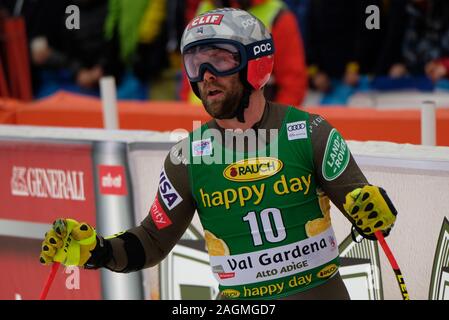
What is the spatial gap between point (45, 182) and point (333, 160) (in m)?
2.48

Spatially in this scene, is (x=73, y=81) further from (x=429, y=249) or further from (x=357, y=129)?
(x=429, y=249)

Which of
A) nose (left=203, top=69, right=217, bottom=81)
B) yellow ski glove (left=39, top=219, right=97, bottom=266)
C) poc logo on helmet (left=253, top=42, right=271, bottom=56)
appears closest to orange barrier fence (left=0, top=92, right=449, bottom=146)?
poc logo on helmet (left=253, top=42, right=271, bottom=56)

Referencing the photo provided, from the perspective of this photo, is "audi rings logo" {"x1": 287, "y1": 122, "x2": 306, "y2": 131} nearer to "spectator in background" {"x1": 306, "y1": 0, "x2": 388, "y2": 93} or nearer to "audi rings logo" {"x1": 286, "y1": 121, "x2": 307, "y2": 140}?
"audi rings logo" {"x1": 286, "y1": 121, "x2": 307, "y2": 140}

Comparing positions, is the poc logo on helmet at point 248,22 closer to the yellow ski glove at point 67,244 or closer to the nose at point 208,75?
the nose at point 208,75

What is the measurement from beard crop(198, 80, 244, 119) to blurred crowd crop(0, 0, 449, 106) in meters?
3.59

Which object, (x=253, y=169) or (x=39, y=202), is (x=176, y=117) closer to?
(x=39, y=202)

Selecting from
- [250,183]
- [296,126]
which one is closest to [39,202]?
[250,183]

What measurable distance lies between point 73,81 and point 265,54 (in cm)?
616

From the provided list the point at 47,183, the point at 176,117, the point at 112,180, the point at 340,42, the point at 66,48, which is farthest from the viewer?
the point at 66,48

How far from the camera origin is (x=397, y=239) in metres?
5.29

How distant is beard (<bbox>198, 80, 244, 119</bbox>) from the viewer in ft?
14.6

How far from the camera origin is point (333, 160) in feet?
14.5

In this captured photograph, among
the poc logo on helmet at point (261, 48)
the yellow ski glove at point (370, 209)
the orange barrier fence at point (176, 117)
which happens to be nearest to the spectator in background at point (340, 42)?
the orange barrier fence at point (176, 117)
